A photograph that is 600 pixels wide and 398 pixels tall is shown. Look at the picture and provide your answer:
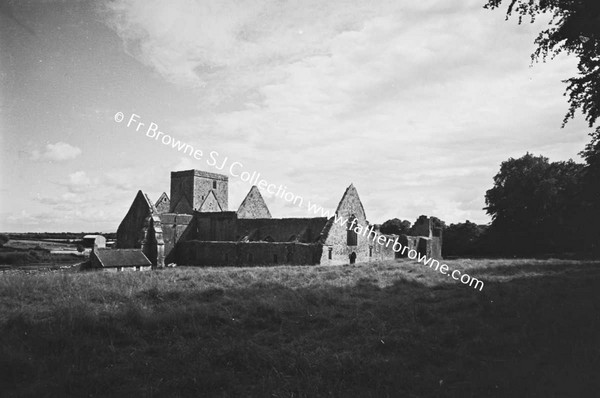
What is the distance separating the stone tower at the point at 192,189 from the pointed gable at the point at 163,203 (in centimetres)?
106

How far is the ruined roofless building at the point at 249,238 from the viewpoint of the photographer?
30812 mm

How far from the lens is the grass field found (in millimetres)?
6230

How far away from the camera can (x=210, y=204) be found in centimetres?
4788

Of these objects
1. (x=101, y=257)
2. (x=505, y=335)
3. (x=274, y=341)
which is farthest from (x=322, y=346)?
(x=101, y=257)

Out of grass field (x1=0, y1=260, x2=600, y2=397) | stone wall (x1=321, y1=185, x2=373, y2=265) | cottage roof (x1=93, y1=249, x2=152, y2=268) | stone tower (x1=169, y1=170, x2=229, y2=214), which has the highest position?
stone tower (x1=169, y1=170, x2=229, y2=214)

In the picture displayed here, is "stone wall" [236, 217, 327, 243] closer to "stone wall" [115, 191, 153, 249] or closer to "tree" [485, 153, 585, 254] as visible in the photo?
"stone wall" [115, 191, 153, 249]

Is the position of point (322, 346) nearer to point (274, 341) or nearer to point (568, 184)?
point (274, 341)

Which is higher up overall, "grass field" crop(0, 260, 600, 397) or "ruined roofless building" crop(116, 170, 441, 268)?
"ruined roofless building" crop(116, 170, 441, 268)

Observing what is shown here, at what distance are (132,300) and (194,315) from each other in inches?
130

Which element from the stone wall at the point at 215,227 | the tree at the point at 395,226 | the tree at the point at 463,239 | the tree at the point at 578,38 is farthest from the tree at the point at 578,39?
the tree at the point at 395,226

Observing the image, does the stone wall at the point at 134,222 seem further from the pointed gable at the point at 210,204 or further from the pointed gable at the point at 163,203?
the pointed gable at the point at 163,203

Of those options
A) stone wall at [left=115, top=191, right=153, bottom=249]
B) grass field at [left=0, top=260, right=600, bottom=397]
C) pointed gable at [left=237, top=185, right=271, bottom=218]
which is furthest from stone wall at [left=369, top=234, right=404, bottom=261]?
grass field at [left=0, top=260, right=600, bottom=397]

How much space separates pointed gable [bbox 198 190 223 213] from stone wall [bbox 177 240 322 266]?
10.6 metres

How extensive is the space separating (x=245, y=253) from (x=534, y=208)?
38809 mm
